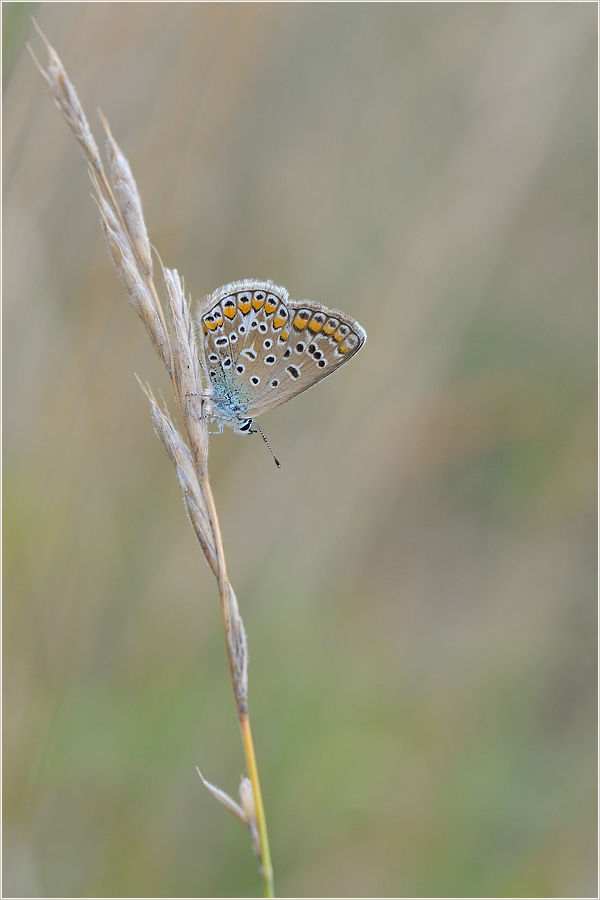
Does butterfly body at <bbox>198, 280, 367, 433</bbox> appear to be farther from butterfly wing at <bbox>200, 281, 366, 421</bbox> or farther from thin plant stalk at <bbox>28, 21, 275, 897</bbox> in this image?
thin plant stalk at <bbox>28, 21, 275, 897</bbox>

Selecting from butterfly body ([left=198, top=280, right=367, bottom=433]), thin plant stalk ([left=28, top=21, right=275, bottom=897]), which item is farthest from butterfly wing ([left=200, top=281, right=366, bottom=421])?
thin plant stalk ([left=28, top=21, right=275, bottom=897])

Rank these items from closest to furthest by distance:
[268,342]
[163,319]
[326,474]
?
[163,319], [268,342], [326,474]

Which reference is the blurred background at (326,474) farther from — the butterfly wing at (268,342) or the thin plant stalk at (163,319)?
the thin plant stalk at (163,319)

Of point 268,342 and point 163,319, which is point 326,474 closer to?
point 268,342

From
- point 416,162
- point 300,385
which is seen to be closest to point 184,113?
point 300,385

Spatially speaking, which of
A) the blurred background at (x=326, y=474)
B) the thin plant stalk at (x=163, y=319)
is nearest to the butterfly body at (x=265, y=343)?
the thin plant stalk at (x=163, y=319)

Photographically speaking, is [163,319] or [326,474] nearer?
[163,319]

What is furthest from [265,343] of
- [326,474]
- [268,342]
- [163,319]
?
[326,474]
